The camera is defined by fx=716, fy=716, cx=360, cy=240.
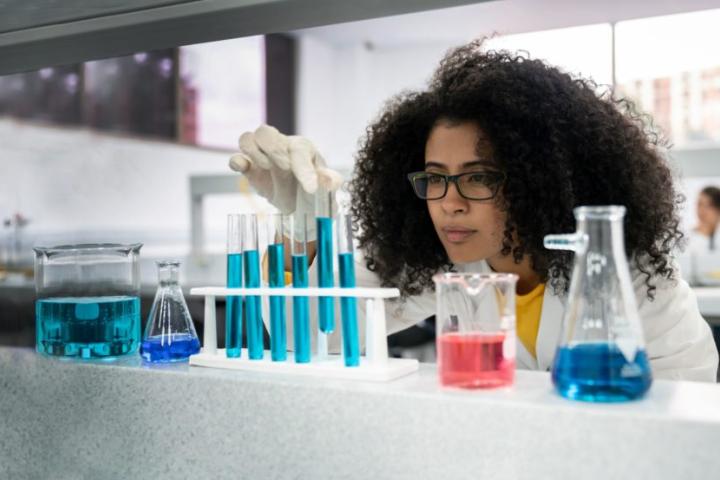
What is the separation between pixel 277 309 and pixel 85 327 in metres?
0.32

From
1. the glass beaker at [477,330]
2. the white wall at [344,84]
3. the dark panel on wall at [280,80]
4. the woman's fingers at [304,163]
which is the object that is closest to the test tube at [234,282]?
the woman's fingers at [304,163]

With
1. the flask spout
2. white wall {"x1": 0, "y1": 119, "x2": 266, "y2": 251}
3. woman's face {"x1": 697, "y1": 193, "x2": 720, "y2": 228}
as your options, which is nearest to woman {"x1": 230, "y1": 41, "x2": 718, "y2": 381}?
the flask spout

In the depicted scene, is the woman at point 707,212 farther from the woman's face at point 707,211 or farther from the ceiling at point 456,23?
the ceiling at point 456,23

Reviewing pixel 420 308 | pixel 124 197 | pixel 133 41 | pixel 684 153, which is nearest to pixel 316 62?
pixel 124 197

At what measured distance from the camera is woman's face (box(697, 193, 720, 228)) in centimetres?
495

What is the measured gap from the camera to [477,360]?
80 centimetres

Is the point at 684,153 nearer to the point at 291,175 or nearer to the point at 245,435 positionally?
the point at 291,175

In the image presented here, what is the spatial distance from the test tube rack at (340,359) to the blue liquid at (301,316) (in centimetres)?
1

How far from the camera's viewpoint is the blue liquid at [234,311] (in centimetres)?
99

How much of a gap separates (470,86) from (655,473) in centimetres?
86

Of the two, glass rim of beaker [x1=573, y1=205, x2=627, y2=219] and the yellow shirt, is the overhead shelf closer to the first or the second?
glass rim of beaker [x1=573, y1=205, x2=627, y2=219]

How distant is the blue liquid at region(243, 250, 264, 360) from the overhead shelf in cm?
30

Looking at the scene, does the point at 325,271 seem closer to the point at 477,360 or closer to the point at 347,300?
the point at 347,300

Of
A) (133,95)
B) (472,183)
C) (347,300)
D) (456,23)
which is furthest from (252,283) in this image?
(456,23)
